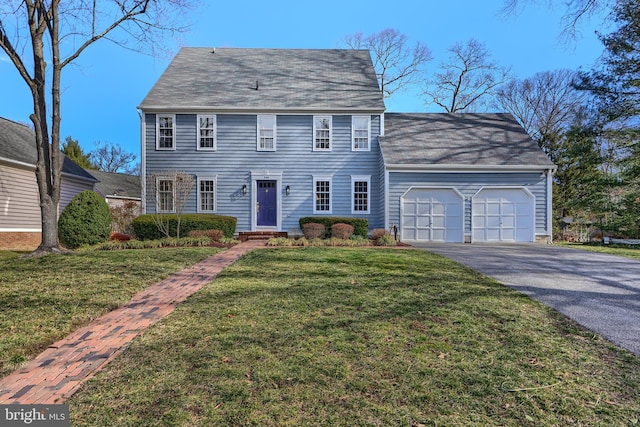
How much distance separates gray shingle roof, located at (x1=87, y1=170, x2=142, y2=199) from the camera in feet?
81.1

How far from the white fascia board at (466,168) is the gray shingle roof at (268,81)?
3.04m

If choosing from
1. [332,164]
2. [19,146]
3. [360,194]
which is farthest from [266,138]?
[19,146]

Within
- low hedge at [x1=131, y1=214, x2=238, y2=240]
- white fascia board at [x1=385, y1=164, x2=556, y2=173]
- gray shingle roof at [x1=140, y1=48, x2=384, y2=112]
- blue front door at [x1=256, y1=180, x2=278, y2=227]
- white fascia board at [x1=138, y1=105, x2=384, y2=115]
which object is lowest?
low hedge at [x1=131, y1=214, x2=238, y2=240]

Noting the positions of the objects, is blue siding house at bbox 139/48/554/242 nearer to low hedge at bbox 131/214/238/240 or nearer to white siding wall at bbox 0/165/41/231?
low hedge at bbox 131/214/238/240

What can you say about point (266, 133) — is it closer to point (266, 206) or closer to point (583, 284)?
point (266, 206)

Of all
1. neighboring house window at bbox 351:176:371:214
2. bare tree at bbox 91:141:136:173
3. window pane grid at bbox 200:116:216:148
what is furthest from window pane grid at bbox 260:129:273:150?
bare tree at bbox 91:141:136:173

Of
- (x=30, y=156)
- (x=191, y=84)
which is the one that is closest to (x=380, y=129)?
(x=191, y=84)

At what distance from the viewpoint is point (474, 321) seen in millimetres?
3521

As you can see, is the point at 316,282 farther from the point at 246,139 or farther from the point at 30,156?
the point at 30,156

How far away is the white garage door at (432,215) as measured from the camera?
41.4 feet

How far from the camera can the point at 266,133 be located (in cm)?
1365

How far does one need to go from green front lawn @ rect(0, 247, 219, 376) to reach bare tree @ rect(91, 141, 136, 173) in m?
40.4

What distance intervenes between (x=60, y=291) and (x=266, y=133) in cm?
1031

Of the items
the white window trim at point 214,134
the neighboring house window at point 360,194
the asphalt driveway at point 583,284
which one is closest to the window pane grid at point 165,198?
the white window trim at point 214,134
